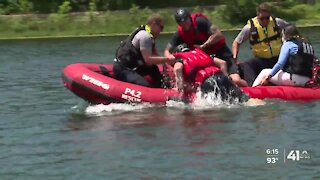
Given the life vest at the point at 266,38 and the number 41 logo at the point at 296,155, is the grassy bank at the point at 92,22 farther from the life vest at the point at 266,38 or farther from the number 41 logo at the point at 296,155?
the number 41 logo at the point at 296,155

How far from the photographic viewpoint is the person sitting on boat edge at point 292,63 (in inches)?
485

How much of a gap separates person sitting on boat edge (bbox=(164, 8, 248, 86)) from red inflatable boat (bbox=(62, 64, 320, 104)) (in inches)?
21.0

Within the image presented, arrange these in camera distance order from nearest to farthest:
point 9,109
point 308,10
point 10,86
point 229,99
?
point 229,99 < point 9,109 < point 10,86 < point 308,10

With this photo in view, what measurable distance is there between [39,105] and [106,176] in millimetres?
5859

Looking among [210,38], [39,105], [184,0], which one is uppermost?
[210,38]

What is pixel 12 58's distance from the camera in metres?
27.1

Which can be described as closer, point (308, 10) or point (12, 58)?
point (12, 58)

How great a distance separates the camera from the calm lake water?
29.5ft

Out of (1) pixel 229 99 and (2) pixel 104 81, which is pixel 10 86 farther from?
(1) pixel 229 99

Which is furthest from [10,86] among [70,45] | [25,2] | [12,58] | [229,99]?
[25,2]

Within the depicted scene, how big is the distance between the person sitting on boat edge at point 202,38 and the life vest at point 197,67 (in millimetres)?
428

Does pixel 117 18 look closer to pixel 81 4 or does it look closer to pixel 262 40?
pixel 81 4

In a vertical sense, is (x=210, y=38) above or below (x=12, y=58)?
above

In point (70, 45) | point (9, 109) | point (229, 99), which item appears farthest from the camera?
point (70, 45)
